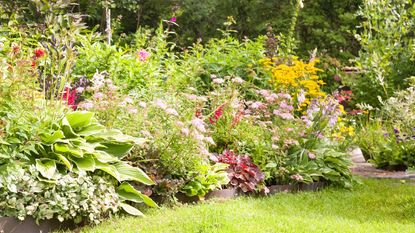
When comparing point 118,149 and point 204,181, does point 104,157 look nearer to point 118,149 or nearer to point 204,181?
point 118,149

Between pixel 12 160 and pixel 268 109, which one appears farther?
pixel 268 109

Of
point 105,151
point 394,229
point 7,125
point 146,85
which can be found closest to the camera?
point 7,125

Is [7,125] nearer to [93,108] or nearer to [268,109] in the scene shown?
[93,108]

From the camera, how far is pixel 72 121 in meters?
5.09

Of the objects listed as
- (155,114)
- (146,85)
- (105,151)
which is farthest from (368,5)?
(105,151)

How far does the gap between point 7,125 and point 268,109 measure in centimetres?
357

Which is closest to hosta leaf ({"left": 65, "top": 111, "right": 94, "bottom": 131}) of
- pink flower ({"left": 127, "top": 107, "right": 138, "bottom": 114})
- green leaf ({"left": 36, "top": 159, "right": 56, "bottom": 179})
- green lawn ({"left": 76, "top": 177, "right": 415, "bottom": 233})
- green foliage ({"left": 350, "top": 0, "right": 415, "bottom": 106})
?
green leaf ({"left": 36, "top": 159, "right": 56, "bottom": 179})

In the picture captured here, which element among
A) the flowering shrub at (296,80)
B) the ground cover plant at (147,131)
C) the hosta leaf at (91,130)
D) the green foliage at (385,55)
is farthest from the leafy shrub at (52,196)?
the green foliage at (385,55)

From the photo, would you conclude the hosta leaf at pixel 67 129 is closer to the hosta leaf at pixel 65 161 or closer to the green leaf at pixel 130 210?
the hosta leaf at pixel 65 161

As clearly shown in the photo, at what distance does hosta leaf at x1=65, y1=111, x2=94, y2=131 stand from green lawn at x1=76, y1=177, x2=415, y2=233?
0.84 meters

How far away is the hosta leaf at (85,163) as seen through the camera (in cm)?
480

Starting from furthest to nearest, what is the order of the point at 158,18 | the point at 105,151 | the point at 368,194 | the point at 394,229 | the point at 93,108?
1. the point at 158,18
2. the point at 368,194
3. the point at 93,108
4. the point at 105,151
5. the point at 394,229

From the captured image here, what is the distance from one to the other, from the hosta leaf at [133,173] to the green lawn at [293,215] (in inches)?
10.9

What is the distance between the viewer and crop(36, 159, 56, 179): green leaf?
4520 mm
